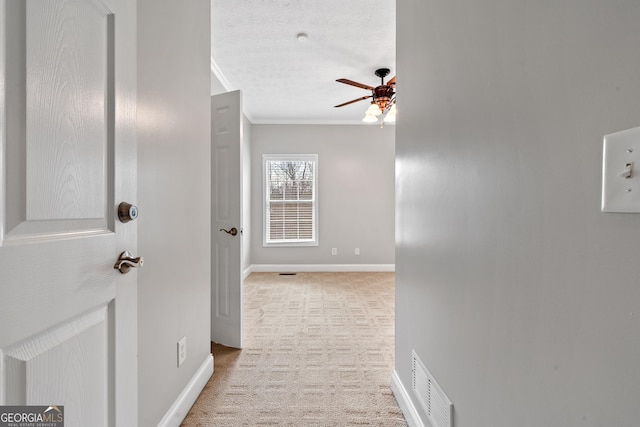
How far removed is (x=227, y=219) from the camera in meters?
2.68

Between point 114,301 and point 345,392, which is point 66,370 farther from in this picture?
point 345,392

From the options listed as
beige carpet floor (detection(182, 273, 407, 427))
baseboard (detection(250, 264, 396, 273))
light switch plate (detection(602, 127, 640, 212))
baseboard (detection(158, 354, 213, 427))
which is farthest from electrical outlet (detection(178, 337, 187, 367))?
baseboard (detection(250, 264, 396, 273))

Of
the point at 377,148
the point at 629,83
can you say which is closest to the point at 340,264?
the point at 377,148

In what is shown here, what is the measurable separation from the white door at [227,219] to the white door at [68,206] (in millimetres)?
1546

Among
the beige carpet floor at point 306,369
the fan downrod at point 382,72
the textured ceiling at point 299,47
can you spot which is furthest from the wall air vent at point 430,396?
the fan downrod at point 382,72

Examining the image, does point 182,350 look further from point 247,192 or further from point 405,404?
point 247,192

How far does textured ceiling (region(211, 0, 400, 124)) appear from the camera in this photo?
2.64m

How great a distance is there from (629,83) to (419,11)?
124 centimetres

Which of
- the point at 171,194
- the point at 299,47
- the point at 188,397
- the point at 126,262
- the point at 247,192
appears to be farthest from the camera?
the point at 247,192

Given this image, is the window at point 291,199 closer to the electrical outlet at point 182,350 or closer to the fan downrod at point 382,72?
the fan downrod at point 382,72

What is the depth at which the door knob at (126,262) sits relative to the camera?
0.98 metres

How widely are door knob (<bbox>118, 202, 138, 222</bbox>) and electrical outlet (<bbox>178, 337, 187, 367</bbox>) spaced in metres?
0.96

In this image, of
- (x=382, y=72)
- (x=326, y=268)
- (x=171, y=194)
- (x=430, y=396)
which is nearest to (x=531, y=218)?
(x=430, y=396)

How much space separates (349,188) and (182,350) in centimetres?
457
